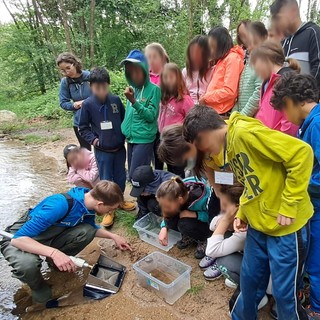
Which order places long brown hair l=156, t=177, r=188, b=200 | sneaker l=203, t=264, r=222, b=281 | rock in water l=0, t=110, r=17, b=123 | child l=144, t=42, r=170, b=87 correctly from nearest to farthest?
sneaker l=203, t=264, r=222, b=281 < long brown hair l=156, t=177, r=188, b=200 < child l=144, t=42, r=170, b=87 < rock in water l=0, t=110, r=17, b=123

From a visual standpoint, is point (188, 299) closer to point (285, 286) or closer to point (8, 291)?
point (285, 286)

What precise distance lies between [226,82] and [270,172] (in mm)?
1468

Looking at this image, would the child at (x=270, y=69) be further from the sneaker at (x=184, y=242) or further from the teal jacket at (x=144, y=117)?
the sneaker at (x=184, y=242)

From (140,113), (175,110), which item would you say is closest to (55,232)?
(140,113)

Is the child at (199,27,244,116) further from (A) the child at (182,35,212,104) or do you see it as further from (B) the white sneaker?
(B) the white sneaker

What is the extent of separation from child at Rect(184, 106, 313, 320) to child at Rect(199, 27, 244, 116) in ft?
3.75

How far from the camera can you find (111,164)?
10.5 feet

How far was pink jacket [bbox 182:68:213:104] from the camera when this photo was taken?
2.96 meters

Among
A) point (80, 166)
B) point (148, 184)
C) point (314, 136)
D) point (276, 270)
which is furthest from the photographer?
point (80, 166)

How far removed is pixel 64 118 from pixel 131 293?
7.87 meters

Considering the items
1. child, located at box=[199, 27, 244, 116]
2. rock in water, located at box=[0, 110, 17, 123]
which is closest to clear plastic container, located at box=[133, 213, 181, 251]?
child, located at box=[199, 27, 244, 116]

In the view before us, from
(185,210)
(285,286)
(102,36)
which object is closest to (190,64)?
(185,210)

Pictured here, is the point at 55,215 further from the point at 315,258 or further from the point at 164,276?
the point at 315,258

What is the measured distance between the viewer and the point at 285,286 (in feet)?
4.75
